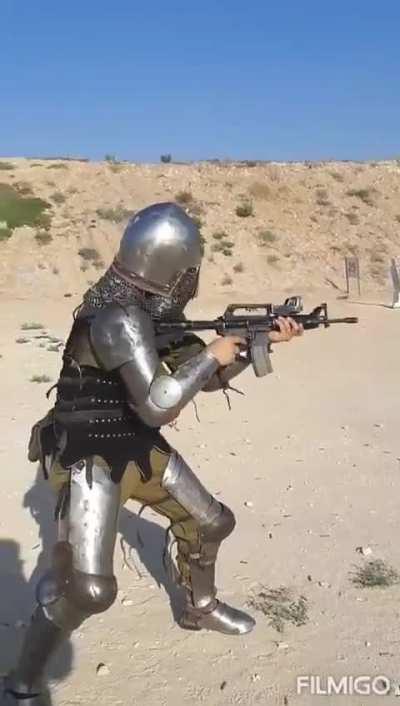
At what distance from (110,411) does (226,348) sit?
0.51 m

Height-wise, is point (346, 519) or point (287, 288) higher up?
point (346, 519)

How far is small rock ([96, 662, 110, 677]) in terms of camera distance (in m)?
3.73

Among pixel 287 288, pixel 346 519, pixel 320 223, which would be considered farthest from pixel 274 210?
pixel 346 519

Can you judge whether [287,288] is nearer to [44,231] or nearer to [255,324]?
[44,231]

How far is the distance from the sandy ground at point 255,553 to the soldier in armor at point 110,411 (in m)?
0.62

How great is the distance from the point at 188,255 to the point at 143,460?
83cm

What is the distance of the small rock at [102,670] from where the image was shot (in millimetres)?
3734

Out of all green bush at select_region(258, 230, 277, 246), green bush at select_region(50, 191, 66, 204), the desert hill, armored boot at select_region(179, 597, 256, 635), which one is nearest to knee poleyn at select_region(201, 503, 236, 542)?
armored boot at select_region(179, 597, 256, 635)

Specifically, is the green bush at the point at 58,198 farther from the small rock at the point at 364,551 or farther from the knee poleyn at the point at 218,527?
the knee poleyn at the point at 218,527

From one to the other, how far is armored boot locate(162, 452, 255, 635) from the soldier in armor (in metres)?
0.05

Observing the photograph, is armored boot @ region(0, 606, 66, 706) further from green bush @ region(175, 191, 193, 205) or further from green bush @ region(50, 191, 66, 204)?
green bush @ region(50, 191, 66, 204)

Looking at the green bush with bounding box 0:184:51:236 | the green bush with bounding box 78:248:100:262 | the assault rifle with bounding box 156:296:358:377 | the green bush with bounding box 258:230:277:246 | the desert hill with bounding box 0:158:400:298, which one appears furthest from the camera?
the green bush with bounding box 0:184:51:236

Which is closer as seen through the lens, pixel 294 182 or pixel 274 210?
pixel 274 210

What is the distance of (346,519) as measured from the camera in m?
5.55
